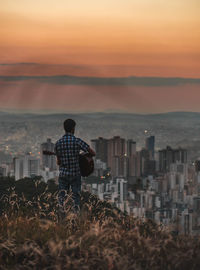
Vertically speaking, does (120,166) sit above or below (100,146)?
below

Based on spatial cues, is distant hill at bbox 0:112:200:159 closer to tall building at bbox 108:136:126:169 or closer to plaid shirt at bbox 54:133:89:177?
tall building at bbox 108:136:126:169

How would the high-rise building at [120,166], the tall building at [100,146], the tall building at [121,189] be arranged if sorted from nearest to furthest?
the tall building at [121,189] < the high-rise building at [120,166] < the tall building at [100,146]

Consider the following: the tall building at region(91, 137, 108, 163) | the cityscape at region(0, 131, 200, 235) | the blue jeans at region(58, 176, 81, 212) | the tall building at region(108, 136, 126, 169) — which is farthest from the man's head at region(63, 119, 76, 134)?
the tall building at region(91, 137, 108, 163)

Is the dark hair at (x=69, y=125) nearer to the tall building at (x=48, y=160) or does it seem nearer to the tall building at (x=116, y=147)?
the tall building at (x=48, y=160)

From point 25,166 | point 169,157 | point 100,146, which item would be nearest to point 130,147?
point 169,157

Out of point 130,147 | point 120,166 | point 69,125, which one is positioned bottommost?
point 69,125

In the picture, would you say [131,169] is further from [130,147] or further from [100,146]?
[130,147]

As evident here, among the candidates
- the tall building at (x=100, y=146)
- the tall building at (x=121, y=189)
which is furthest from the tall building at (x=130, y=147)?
the tall building at (x=121, y=189)
